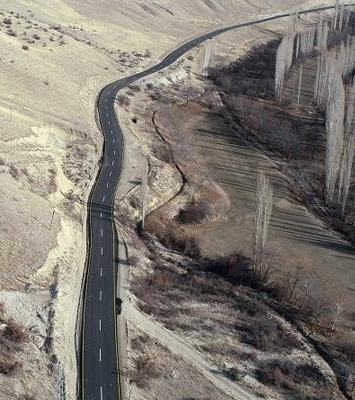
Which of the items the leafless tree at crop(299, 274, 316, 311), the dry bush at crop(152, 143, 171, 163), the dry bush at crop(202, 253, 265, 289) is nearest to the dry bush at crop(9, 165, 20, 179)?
the dry bush at crop(202, 253, 265, 289)

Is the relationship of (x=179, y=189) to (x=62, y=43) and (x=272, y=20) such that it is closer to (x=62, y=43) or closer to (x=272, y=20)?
(x=62, y=43)

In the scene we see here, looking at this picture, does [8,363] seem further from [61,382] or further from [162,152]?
[162,152]

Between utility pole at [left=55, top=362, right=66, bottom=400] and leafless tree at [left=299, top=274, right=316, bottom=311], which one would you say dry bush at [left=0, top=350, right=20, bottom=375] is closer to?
utility pole at [left=55, top=362, right=66, bottom=400]

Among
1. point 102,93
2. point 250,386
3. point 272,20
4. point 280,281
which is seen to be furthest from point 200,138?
point 272,20

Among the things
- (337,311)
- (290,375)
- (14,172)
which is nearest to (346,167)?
(337,311)

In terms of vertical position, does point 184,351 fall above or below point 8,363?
above
